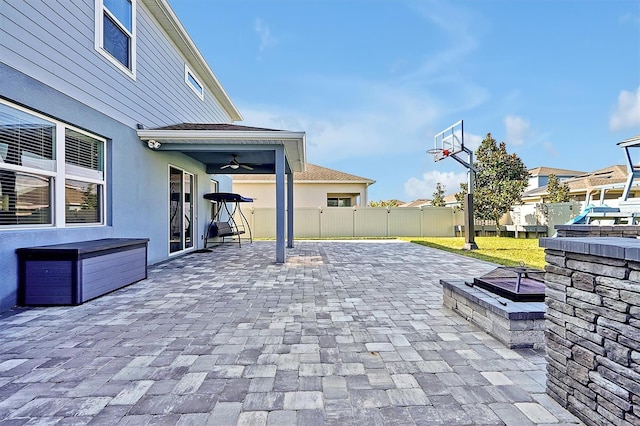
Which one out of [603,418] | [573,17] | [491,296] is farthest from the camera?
[573,17]

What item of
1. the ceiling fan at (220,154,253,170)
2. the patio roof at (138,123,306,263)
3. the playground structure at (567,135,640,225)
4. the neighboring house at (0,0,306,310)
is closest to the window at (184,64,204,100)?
the neighboring house at (0,0,306,310)

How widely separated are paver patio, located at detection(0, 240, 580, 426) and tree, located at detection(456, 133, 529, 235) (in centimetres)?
1263

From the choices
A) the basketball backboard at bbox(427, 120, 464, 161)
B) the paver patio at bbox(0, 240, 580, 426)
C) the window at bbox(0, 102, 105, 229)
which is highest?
the basketball backboard at bbox(427, 120, 464, 161)

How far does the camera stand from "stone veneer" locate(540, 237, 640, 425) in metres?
1.37

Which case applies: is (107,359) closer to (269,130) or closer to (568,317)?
(568,317)

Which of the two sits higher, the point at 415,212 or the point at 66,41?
the point at 66,41

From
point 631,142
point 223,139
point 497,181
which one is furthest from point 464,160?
point 223,139

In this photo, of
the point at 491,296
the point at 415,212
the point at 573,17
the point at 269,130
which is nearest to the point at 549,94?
the point at 573,17

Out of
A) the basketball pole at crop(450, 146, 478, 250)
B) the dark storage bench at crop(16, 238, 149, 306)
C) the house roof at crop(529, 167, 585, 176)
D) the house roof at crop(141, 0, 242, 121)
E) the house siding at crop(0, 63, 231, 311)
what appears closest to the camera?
the house siding at crop(0, 63, 231, 311)

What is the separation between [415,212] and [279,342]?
13.8 metres

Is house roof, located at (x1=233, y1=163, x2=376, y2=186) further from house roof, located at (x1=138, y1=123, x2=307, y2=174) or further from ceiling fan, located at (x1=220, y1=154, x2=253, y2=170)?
house roof, located at (x1=138, y1=123, x2=307, y2=174)

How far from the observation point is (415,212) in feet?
50.6

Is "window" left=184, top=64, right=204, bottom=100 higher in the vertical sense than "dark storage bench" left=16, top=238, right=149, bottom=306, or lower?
higher

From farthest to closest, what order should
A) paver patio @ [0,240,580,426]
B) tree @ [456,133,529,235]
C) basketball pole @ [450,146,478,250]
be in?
A: tree @ [456,133,529,235] < basketball pole @ [450,146,478,250] < paver patio @ [0,240,580,426]
